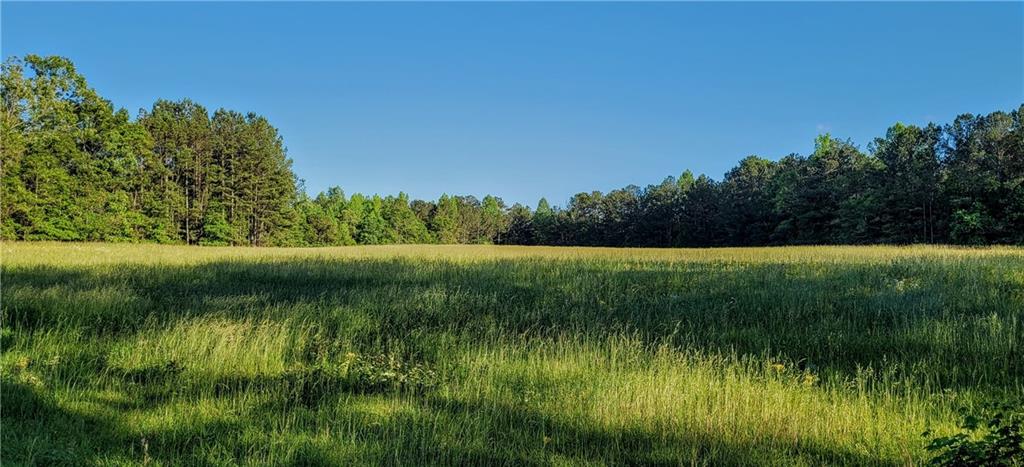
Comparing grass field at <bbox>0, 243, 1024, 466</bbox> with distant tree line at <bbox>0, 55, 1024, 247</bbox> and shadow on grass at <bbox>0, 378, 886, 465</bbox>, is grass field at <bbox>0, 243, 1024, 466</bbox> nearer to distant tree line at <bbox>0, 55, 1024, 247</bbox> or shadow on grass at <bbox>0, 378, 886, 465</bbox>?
shadow on grass at <bbox>0, 378, 886, 465</bbox>

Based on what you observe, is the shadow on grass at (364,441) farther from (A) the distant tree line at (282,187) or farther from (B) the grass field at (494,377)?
(A) the distant tree line at (282,187)

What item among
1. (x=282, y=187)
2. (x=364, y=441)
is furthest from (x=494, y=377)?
(x=282, y=187)

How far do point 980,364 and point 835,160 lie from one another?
6853cm

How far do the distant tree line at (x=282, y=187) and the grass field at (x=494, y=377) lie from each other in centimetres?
4066

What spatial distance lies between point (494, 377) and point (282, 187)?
65454 millimetres

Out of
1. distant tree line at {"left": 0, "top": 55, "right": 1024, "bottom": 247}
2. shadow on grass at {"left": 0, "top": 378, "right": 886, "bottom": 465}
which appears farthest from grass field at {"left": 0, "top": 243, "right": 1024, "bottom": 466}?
distant tree line at {"left": 0, "top": 55, "right": 1024, "bottom": 247}

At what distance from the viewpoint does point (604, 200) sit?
Answer: 101 metres

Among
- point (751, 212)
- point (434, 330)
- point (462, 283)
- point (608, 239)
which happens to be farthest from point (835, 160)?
point (434, 330)

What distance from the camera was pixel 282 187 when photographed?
63.4 metres

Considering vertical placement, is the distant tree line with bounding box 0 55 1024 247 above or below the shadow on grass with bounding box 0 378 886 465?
above

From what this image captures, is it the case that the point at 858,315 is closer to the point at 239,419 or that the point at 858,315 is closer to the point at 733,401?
the point at 733,401

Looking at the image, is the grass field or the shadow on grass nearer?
the shadow on grass

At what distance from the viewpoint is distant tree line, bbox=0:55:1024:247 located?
3872cm

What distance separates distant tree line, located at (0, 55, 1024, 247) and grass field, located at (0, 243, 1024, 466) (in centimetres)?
4066
